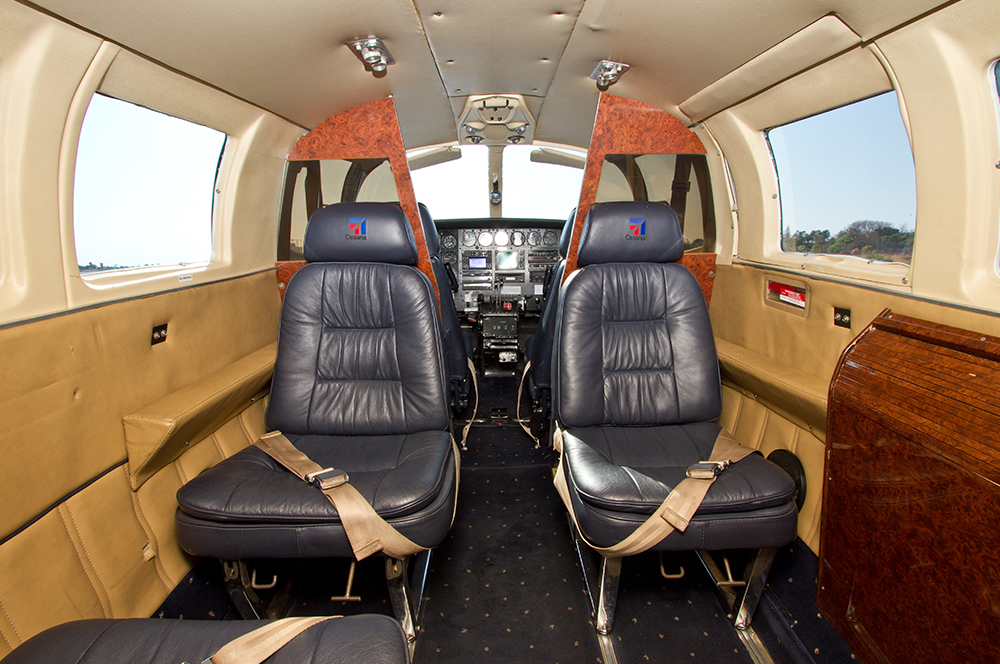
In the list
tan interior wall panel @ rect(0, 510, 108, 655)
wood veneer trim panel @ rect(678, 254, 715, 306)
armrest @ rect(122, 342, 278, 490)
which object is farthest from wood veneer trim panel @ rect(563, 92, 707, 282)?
tan interior wall panel @ rect(0, 510, 108, 655)

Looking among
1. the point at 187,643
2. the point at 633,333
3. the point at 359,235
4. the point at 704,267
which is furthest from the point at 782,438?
the point at 187,643

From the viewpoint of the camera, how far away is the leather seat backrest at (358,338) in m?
2.15

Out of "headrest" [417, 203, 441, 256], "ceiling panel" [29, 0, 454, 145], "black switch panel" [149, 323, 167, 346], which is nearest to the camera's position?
"ceiling panel" [29, 0, 454, 145]

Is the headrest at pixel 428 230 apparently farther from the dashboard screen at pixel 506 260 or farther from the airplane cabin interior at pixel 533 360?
the dashboard screen at pixel 506 260

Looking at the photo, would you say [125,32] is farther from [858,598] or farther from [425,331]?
[858,598]

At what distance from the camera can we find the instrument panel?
4.86 m

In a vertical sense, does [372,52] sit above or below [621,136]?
above

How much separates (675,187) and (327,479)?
2.52 m

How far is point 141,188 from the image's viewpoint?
2.04 metres

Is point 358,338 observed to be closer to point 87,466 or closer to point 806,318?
point 87,466

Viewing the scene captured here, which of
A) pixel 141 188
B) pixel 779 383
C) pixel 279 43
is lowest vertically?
Result: pixel 779 383

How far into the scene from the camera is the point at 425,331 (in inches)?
84.4

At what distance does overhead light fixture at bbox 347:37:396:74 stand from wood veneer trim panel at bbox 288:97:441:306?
0.65 meters

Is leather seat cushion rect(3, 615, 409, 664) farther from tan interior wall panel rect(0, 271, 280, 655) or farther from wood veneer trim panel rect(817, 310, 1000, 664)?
wood veneer trim panel rect(817, 310, 1000, 664)
